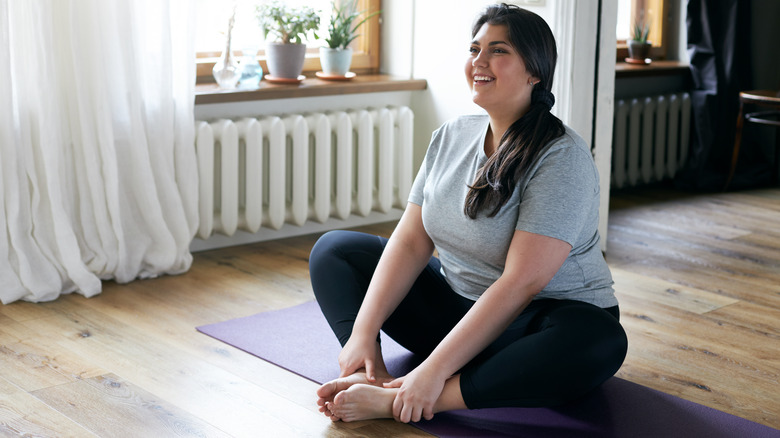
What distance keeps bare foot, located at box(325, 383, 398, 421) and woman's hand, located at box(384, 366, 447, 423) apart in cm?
2

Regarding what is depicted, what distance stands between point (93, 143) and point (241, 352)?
0.89 m

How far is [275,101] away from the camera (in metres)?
3.42

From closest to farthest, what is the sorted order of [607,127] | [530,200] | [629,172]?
[530,200] → [607,127] → [629,172]

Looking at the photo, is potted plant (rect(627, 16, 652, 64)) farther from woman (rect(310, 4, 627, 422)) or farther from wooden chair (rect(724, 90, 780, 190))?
woman (rect(310, 4, 627, 422))

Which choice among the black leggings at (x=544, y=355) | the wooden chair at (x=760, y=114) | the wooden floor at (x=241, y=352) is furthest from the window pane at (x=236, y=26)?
the wooden chair at (x=760, y=114)

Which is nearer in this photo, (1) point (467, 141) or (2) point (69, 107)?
(1) point (467, 141)

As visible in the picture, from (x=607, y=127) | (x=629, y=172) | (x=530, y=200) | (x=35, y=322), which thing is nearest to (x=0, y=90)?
(x=35, y=322)

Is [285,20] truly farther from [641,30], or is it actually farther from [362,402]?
[641,30]

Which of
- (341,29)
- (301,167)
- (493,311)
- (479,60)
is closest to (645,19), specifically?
(341,29)

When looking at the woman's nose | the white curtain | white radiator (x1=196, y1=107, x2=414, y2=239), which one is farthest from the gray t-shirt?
white radiator (x1=196, y1=107, x2=414, y2=239)

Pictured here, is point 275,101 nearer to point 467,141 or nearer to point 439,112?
point 439,112

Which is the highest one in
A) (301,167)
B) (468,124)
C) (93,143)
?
(468,124)

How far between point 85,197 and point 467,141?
53.1 inches

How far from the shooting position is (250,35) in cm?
353
